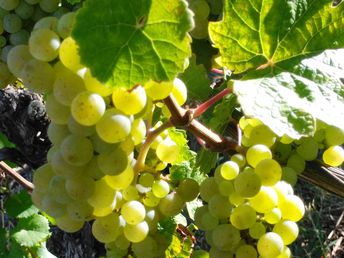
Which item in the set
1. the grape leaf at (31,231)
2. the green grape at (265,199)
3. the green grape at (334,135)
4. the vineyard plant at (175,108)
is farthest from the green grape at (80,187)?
the grape leaf at (31,231)

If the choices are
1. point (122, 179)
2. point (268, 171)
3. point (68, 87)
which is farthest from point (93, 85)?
point (268, 171)

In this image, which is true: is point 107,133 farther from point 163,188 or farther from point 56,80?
point 163,188

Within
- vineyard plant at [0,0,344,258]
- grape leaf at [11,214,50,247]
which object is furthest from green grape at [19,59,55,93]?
grape leaf at [11,214,50,247]

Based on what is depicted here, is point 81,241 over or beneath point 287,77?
beneath

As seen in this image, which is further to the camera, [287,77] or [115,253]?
[115,253]

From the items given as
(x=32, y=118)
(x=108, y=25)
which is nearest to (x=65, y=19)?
(x=108, y=25)

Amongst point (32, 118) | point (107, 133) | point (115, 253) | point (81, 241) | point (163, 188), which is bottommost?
point (81, 241)
